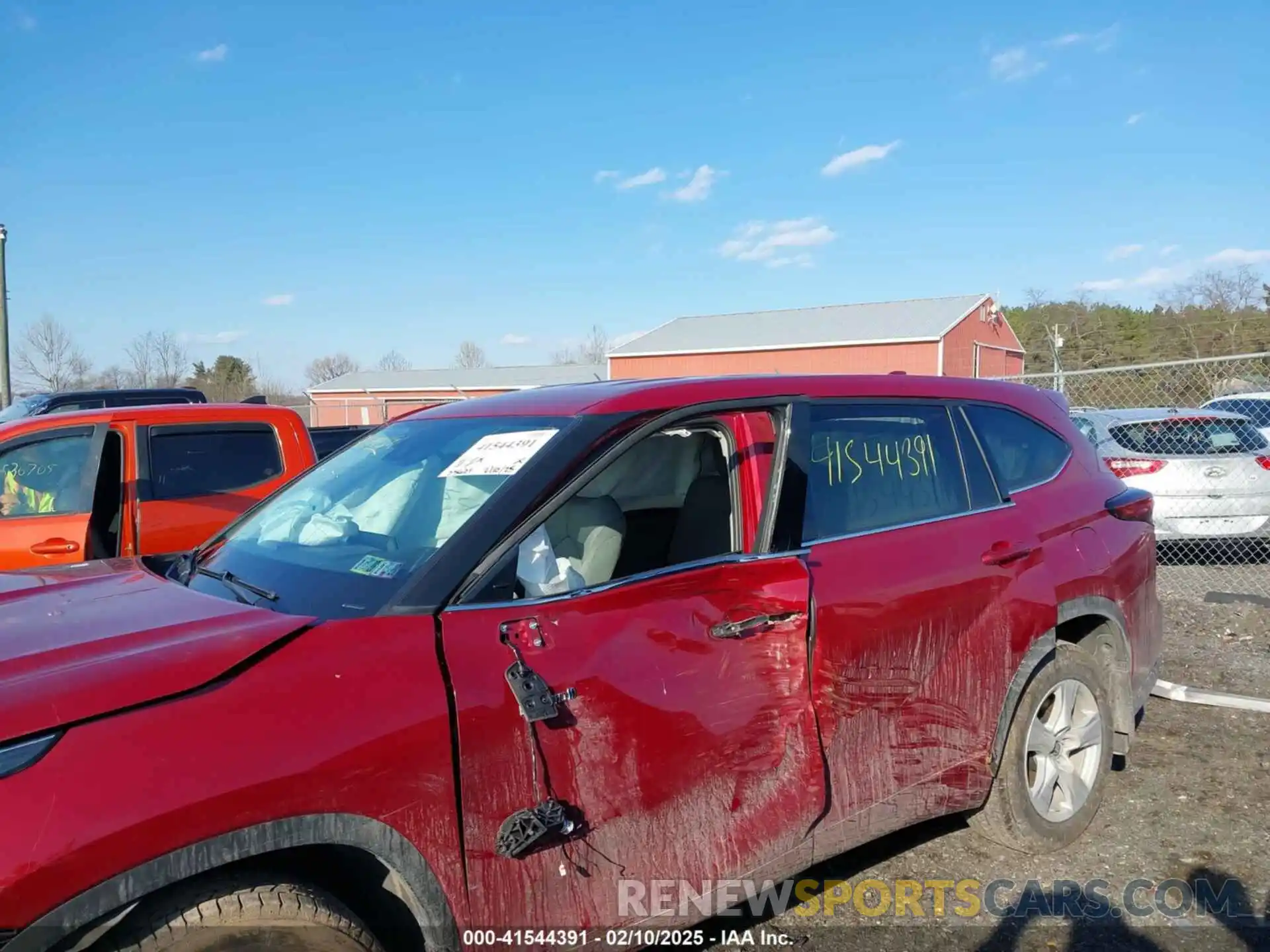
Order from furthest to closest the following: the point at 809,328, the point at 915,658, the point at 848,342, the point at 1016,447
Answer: the point at 809,328 → the point at 848,342 → the point at 1016,447 → the point at 915,658

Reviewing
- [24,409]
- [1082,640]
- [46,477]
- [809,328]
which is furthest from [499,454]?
[809,328]

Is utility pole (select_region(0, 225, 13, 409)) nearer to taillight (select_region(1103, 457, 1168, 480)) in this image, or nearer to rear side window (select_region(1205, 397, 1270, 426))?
taillight (select_region(1103, 457, 1168, 480))

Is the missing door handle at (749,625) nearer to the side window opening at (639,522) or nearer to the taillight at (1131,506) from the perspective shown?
the side window opening at (639,522)

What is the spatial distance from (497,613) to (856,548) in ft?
4.29

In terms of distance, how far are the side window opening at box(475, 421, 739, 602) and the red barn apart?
3208 cm

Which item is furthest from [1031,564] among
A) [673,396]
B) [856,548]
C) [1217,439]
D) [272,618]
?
[1217,439]

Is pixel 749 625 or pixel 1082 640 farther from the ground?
pixel 749 625

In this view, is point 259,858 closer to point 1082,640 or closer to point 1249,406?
point 1082,640

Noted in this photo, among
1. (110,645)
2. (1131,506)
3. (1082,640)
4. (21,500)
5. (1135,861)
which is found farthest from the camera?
(21,500)

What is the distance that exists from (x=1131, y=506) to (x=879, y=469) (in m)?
1.56

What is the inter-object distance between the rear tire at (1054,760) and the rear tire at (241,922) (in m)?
2.49

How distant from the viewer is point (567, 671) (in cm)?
216

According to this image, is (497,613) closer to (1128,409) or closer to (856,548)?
(856,548)

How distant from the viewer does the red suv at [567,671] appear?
Result: 5.60 feet
